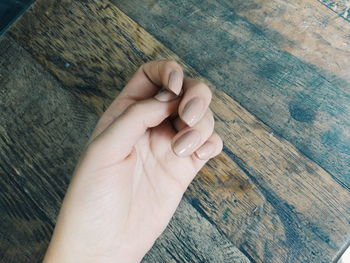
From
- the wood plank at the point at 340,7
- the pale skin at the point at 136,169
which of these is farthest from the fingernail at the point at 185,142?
the wood plank at the point at 340,7

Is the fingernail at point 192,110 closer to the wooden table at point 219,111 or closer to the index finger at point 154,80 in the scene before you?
the index finger at point 154,80

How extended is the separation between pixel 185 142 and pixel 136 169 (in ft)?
0.34

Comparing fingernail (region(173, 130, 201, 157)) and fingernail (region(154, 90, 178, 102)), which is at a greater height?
fingernail (region(154, 90, 178, 102))

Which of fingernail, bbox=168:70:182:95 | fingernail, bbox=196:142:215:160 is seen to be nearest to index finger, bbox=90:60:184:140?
fingernail, bbox=168:70:182:95

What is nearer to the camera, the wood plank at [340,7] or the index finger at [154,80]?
the index finger at [154,80]

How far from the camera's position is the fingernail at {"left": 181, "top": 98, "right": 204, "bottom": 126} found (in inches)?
23.2

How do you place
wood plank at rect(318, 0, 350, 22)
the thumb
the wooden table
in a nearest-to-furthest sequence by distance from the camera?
the thumb → the wooden table → wood plank at rect(318, 0, 350, 22)

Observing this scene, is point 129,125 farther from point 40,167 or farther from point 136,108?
point 40,167

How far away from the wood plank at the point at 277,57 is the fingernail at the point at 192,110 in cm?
17

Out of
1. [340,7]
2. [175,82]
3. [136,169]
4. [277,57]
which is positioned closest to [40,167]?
[136,169]

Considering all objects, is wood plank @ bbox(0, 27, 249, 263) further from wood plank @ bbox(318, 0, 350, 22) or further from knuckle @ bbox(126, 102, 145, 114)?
wood plank @ bbox(318, 0, 350, 22)

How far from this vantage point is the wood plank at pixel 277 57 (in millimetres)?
710

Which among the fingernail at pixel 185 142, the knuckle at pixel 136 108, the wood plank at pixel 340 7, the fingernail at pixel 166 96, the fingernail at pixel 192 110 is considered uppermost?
the knuckle at pixel 136 108

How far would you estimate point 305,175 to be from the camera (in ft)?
2.23
